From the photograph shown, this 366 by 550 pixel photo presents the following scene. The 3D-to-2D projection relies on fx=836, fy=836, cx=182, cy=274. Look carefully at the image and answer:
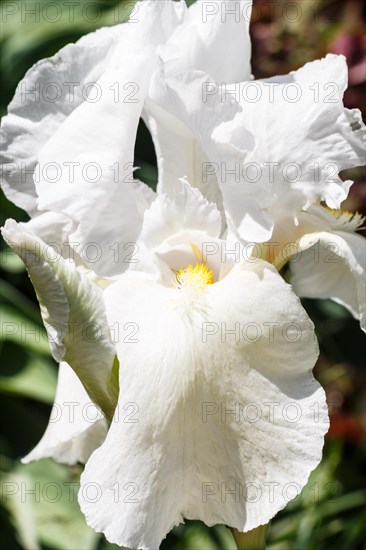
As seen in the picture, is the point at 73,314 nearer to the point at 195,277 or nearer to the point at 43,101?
the point at 195,277

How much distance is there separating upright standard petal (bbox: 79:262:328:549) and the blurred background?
1.56 ft

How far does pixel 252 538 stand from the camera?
0.97 metres

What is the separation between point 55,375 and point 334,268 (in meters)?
0.71

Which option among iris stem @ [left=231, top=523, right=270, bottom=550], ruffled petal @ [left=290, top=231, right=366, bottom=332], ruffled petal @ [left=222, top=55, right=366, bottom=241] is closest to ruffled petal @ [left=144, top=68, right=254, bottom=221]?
ruffled petal @ [left=222, top=55, right=366, bottom=241]

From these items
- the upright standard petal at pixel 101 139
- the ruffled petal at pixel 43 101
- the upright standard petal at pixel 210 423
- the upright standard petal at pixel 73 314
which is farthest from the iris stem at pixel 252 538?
the ruffled petal at pixel 43 101

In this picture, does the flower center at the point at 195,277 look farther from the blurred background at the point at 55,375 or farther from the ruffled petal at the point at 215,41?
the blurred background at the point at 55,375

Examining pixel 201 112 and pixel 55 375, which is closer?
pixel 201 112

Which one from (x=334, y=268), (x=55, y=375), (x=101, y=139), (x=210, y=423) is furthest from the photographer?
(x=55, y=375)

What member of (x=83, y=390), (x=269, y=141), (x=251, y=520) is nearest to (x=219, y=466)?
(x=251, y=520)

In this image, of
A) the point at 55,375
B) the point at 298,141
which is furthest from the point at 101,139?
the point at 55,375

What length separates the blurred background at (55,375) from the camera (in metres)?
1.46

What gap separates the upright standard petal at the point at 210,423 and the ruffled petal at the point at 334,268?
0.42ft

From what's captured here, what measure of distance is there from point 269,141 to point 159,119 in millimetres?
143

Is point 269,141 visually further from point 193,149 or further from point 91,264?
point 91,264
